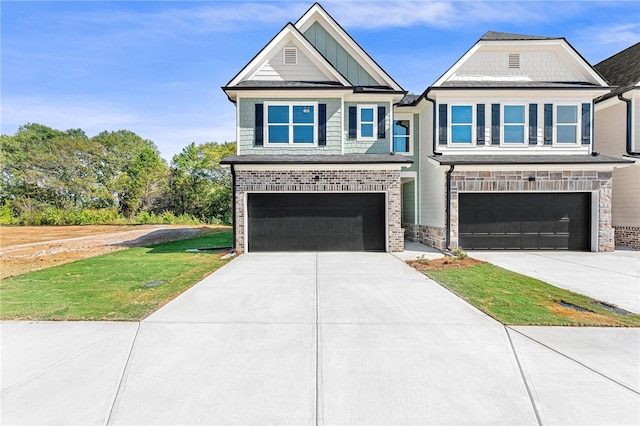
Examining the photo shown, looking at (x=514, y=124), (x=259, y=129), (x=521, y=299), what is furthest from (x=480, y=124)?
(x=521, y=299)

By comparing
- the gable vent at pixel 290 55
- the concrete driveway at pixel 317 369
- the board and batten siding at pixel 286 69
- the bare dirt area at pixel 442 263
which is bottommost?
the concrete driveway at pixel 317 369

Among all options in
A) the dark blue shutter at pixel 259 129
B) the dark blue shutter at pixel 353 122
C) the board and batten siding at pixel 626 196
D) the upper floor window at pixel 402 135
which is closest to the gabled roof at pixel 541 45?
the upper floor window at pixel 402 135

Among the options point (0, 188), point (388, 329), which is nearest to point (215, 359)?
point (388, 329)

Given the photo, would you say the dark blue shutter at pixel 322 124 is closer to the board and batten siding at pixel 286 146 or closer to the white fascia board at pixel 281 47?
the board and batten siding at pixel 286 146

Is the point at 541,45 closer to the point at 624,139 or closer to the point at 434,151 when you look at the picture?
the point at 624,139

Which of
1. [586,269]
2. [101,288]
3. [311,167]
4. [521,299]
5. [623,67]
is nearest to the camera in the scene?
[521,299]

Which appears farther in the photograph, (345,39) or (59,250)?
(345,39)

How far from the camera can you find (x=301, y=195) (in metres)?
13.2

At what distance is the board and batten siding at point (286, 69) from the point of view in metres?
13.7

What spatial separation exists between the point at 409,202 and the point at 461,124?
479 cm

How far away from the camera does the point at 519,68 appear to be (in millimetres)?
14227

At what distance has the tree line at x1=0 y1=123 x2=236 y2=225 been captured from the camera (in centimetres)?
3181

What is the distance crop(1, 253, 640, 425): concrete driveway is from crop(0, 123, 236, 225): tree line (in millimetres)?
27847

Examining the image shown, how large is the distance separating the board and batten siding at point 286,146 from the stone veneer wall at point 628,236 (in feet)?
42.4
